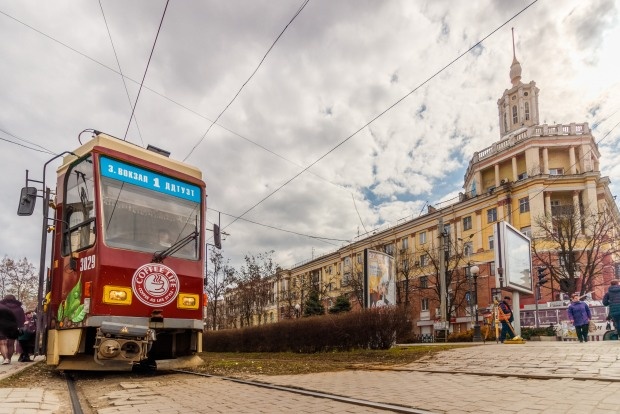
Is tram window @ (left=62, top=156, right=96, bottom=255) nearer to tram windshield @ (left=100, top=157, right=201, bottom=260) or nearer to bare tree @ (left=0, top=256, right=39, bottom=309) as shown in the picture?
tram windshield @ (left=100, top=157, right=201, bottom=260)

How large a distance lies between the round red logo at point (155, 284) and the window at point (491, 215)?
158 ft

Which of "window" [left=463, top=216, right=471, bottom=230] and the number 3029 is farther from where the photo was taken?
"window" [left=463, top=216, right=471, bottom=230]

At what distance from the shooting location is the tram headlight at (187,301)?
8765mm

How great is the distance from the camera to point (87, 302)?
25.5 ft

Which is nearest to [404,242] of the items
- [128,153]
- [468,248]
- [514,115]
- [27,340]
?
[468,248]

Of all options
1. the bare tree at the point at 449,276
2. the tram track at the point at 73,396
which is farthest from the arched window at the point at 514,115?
the tram track at the point at 73,396

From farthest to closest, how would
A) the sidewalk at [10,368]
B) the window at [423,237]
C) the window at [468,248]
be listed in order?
the window at [423,237]
the window at [468,248]
the sidewalk at [10,368]

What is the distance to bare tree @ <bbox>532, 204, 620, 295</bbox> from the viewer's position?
1517 inches

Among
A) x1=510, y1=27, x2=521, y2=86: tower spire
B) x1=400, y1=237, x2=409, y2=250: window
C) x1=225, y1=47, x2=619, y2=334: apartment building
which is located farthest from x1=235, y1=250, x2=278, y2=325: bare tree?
x1=510, y1=27, x2=521, y2=86: tower spire

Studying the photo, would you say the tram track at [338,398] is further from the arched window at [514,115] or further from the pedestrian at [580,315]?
the arched window at [514,115]

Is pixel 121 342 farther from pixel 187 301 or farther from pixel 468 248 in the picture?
pixel 468 248

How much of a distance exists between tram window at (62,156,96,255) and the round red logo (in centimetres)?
99

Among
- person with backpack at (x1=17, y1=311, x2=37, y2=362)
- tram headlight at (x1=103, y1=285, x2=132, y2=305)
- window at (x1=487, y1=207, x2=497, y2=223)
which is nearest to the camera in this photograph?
tram headlight at (x1=103, y1=285, x2=132, y2=305)

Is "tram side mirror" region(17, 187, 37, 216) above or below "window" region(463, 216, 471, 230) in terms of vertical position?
below
